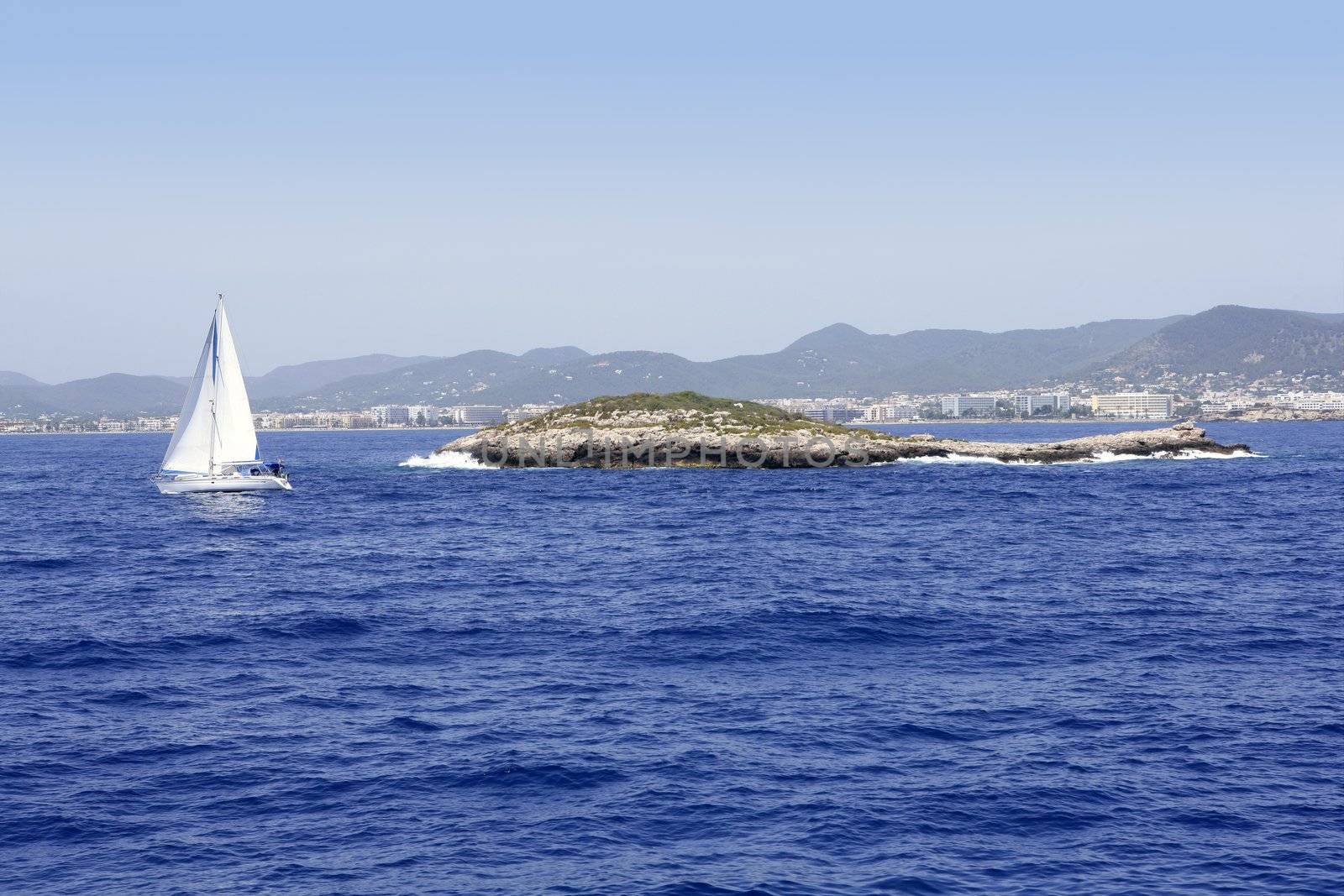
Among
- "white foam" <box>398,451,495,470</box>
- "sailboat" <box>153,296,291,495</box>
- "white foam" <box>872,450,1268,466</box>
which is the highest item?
"sailboat" <box>153,296,291,495</box>

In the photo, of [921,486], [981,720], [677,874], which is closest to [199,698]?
[677,874]

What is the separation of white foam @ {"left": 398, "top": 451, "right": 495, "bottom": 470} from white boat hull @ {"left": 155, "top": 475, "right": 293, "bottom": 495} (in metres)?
30.9

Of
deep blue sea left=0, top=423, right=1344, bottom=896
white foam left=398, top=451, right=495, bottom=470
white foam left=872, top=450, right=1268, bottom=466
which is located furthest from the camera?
white foam left=398, top=451, right=495, bottom=470

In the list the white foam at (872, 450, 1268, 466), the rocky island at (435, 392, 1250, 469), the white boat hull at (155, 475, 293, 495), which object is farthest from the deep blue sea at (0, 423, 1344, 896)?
A: the white foam at (872, 450, 1268, 466)

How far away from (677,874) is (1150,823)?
290 inches

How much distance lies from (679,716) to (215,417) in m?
57.2

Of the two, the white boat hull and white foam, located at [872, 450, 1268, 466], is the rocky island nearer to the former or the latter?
white foam, located at [872, 450, 1268, 466]

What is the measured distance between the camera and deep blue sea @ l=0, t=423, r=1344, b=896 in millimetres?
15664

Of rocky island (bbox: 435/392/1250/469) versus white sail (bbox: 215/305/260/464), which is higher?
white sail (bbox: 215/305/260/464)

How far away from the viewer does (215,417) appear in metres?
70.8

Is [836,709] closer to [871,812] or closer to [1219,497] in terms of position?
[871,812]

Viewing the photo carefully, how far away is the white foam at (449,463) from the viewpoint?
10669 cm

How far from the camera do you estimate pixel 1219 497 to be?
6656 cm

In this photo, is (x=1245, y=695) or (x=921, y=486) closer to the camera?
(x=1245, y=695)
